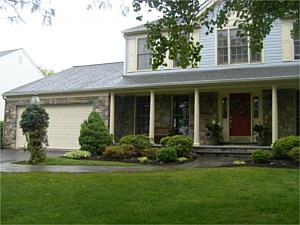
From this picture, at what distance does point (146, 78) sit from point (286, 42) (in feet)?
18.9

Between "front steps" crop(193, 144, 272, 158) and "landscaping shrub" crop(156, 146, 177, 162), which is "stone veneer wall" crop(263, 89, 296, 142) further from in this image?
"landscaping shrub" crop(156, 146, 177, 162)

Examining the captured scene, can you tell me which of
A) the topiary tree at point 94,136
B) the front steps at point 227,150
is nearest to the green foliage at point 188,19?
the front steps at point 227,150

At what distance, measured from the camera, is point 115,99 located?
15.1 m

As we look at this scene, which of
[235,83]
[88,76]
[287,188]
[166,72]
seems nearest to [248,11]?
[287,188]

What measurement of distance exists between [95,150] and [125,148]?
1.31m

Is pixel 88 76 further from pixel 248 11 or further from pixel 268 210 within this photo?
pixel 268 210

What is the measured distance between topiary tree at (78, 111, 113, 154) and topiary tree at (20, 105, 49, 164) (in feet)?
6.70

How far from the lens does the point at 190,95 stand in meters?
14.7

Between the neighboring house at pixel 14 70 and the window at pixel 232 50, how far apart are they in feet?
56.7

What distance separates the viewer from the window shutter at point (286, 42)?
43.3 ft

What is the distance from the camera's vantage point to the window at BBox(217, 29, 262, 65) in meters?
13.8

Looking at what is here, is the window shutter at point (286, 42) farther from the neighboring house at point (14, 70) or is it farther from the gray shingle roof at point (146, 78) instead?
the neighboring house at point (14, 70)

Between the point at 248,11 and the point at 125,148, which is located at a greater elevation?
the point at 248,11

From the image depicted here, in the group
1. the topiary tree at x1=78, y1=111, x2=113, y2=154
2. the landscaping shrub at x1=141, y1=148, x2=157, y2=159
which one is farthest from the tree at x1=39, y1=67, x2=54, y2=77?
the landscaping shrub at x1=141, y1=148, x2=157, y2=159
